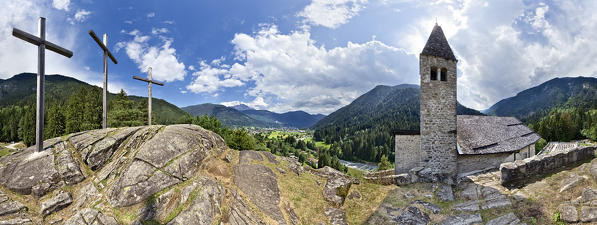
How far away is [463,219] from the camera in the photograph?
13.3 metres

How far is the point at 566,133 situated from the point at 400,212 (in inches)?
2737

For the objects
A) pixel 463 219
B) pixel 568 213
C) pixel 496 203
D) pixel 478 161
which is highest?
pixel 478 161

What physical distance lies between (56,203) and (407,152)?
22892 millimetres

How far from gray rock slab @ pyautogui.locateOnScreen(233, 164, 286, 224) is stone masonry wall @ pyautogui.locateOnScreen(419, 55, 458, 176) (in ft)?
43.6

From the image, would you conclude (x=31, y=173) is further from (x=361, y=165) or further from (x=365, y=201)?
(x=361, y=165)

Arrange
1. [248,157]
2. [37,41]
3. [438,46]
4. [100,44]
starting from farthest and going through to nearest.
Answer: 1. [438,46]
2. [248,157]
3. [100,44]
4. [37,41]

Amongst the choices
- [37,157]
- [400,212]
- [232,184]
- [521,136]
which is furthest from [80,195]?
[521,136]

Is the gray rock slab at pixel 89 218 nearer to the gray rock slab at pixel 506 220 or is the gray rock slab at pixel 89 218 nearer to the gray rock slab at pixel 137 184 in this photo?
the gray rock slab at pixel 137 184

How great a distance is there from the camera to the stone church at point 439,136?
19.7 metres

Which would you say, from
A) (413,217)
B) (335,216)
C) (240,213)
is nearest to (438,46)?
(413,217)

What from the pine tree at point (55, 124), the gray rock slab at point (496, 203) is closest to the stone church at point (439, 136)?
the gray rock slab at point (496, 203)

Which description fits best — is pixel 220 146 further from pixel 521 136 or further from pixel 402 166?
pixel 521 136

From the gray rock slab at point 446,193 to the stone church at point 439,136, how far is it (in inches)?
51.3

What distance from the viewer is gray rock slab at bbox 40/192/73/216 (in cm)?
1025
